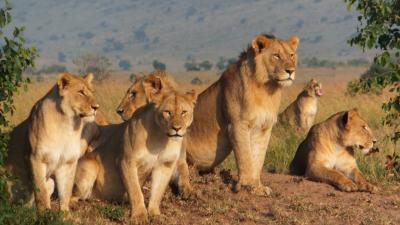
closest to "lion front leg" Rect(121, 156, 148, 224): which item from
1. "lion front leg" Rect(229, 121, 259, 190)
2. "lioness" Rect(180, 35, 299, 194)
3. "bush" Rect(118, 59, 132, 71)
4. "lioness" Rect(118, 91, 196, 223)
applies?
"lioness" Rect(118, 91, 196, 223)

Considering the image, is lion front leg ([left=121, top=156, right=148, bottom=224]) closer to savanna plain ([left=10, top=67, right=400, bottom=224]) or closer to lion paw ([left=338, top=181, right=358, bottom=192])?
savanna plain ([left=10, top=67, right=400, bottom=224])

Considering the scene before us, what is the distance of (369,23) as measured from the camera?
866 cm

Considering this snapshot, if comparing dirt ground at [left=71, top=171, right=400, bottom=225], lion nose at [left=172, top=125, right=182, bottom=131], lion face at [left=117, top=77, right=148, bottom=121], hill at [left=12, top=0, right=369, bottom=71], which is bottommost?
hill at [left=12, top=0, right=369, bottom=71]

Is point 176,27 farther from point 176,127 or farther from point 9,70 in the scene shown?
point 9,70

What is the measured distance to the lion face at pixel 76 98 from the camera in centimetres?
683

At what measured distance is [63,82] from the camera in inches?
270

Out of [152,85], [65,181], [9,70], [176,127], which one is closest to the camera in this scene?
[9,70]

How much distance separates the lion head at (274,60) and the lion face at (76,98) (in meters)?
1.96

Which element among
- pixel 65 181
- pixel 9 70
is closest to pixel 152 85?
pixel 65 181

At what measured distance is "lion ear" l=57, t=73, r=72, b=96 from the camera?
6836 millimetres

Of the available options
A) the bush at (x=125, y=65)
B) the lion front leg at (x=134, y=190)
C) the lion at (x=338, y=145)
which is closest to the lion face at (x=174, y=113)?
the lion front leg at (x=134, y=190)

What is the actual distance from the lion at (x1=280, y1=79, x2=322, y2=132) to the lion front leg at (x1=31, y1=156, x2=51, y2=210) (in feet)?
26.6

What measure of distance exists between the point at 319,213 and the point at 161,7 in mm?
149337

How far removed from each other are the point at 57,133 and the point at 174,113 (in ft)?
2.93
